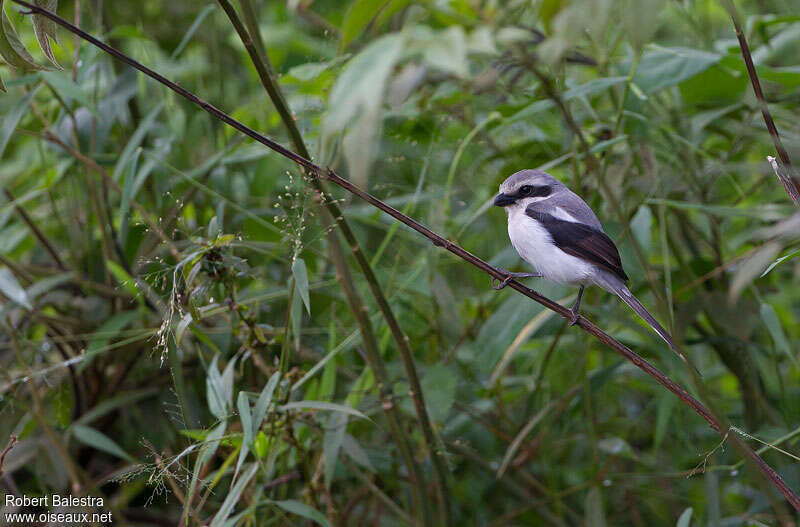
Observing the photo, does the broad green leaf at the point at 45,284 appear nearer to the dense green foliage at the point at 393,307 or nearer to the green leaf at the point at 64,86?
the dense green foliage at the point at 393,307

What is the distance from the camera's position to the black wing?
6.57ft

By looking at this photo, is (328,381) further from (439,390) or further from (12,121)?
(12,121)

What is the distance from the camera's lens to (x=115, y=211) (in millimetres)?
3008

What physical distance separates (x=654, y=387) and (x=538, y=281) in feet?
2.40

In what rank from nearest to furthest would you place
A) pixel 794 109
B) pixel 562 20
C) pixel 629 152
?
1. pixel 562 20
2. pixel 629 152
3. pixel 794 109

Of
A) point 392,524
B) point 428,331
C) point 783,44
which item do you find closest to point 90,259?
point 428,331

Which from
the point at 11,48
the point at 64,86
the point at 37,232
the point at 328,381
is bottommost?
the point at 328,381

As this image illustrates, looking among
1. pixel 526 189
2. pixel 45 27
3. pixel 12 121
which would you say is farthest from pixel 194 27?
A: pixel 526 189

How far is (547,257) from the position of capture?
2051 mm

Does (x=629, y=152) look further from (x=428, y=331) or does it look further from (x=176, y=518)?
(x=176, y=518)

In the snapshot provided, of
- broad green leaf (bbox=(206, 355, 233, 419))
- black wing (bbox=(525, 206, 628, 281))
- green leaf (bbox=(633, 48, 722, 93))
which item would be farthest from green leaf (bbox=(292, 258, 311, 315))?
green leaf (bbox=(633, 48, 722, 93))

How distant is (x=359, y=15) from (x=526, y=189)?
1.06m

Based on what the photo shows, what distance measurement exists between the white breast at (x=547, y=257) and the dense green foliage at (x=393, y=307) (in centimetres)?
12

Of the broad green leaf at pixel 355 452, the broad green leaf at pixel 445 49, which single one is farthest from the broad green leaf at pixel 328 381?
the broad green leaf at pixel 445 49
